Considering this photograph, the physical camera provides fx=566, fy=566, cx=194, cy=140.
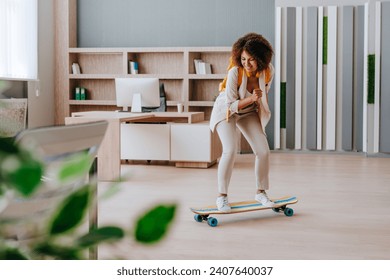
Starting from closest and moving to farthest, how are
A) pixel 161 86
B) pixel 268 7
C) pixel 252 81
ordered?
pixel 252 81 → pixel 161 86 → pixel 268 7

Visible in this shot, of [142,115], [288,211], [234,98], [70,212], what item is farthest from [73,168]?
[142,115]

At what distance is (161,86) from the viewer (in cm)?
747

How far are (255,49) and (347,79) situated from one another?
483 centimetres

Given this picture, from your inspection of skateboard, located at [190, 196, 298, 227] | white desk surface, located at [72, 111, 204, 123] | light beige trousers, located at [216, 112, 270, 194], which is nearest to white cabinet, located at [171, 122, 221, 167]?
white desk surface, located at [72, 111, 204, 123]

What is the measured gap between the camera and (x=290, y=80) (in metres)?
8.45

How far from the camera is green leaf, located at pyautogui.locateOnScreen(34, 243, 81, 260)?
40 centimetres

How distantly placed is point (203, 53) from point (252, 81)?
5040mm

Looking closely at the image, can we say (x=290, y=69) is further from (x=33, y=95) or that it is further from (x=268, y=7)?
(x=33, y=95)

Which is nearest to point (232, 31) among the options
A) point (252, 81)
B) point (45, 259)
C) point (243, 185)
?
point (243, 185)

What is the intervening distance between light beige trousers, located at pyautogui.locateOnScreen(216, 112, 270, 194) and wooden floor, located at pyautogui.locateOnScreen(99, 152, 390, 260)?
0.95ft

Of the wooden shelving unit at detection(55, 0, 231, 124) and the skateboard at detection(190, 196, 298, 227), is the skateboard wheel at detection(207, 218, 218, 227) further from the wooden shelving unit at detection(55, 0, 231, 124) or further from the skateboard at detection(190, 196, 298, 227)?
the wooden shelving unit at detection(55, 0, 231, 124)

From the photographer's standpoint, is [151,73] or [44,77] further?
[151,73]

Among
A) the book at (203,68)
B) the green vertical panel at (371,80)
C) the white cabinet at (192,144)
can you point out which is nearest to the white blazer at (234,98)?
the white cabinet at (192,144)

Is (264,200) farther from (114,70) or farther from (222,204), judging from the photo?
(114,70)
